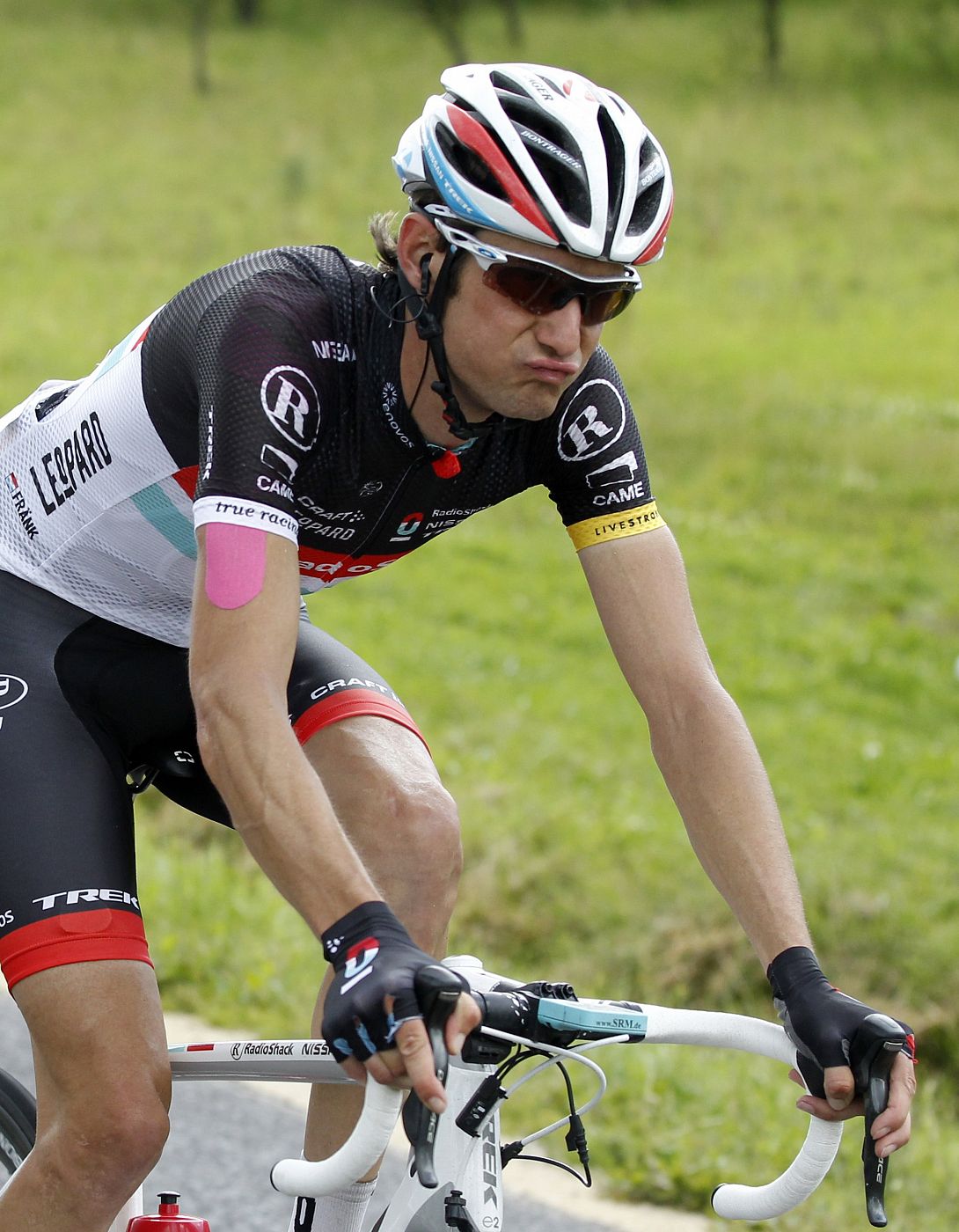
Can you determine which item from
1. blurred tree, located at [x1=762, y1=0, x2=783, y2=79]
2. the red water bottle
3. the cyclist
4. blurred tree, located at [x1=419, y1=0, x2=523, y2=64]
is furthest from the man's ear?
blurred tree, located at [x1=762, y1=0, x2=783, y2=79]

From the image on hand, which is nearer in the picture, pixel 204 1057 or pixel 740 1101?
pixel 204 1057

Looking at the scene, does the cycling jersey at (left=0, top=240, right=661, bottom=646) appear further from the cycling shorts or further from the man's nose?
the man's nose

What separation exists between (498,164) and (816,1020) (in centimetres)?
145

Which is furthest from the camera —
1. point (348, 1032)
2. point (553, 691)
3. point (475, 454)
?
point (553, 691)

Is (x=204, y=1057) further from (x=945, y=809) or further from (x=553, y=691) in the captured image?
(x=553, y=691)

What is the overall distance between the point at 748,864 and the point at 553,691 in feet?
25.5

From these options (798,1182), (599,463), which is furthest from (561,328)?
(798,1182)

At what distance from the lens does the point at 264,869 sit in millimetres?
2277

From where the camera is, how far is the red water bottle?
9.05 feet

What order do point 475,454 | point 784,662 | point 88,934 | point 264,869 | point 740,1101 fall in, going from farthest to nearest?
point 784,662
point 740,1101
point 475,454
point 88,934
point 264,869

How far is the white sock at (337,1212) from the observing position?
2.67 metres

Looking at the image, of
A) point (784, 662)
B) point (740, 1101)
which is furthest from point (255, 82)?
point (740, 1101)

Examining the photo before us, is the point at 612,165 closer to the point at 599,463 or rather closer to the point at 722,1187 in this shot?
the point at 599,463

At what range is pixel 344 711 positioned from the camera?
9.67 feet
